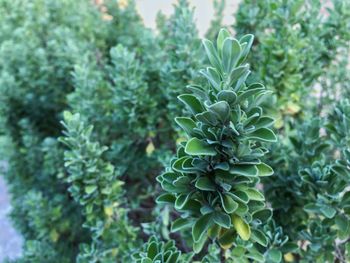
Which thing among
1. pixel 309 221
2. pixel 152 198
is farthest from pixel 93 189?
pixel 309 221

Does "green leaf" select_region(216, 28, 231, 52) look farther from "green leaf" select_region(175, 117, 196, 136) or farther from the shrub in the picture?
"green leaf" select_region(175, 117, 196, 136)

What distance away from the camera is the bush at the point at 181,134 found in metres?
0.93

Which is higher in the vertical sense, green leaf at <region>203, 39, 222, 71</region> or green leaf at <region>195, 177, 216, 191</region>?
green leaf at <region>203, 39, 222, 71</region>

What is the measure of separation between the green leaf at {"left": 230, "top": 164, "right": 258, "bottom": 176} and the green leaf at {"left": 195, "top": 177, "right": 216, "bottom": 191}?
56 millimetres

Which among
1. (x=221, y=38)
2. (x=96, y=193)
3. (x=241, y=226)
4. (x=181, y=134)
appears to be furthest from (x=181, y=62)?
(x=241, y=226)

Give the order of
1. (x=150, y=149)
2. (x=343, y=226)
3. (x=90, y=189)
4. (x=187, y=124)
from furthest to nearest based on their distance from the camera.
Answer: (x=150, y=149)
(x=90, y=189)
(x=343, y=226)
(x=187, y=124)

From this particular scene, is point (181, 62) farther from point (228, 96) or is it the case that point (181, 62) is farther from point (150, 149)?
point (228, 96)

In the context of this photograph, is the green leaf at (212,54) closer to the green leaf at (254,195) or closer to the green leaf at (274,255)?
the green leaf at (254,195)

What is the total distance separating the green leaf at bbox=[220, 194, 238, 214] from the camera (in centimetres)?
90

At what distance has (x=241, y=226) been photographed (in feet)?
3.14

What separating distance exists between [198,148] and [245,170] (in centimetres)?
12

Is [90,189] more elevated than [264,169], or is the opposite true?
[264,169]

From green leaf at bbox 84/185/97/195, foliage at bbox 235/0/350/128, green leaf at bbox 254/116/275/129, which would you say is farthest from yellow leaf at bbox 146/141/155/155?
green leaf at bbox 254/116/275/129

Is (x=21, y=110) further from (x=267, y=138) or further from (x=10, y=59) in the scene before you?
(x=267, y=138)
